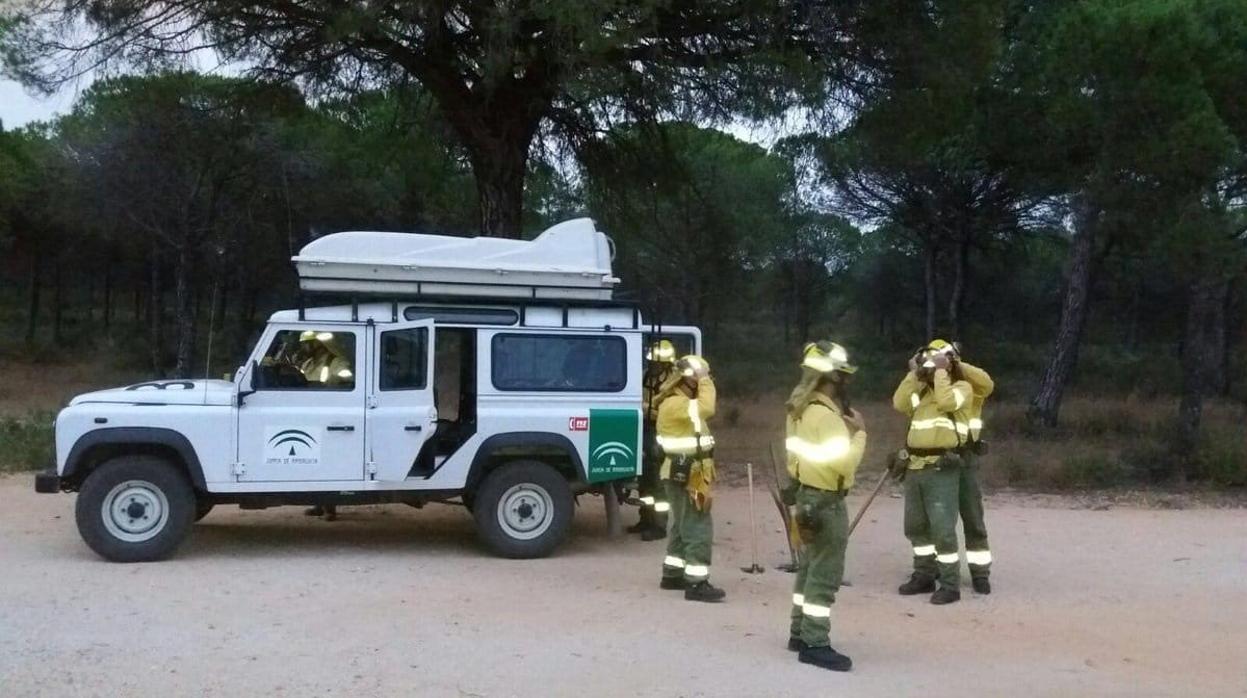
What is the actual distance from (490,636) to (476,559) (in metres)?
2.58

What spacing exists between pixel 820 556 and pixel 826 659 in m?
0.57

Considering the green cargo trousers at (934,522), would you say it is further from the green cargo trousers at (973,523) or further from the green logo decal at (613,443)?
the green logo decal at (613,443)

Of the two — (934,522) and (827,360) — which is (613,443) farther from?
(827,360)

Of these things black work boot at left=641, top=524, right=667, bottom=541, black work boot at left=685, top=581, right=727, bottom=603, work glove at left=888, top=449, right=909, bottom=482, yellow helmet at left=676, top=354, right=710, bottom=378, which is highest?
yellow helmet at left=676, top=354, right=710, bottom=378

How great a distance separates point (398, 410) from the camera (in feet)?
32.1

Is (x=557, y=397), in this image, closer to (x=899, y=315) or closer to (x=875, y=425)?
(x=875, y=425)

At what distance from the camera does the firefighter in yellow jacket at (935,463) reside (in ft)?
29.5

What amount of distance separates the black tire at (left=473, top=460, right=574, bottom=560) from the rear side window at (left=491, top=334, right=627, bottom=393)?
2.20 feet

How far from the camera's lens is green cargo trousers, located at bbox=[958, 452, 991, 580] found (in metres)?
9.27

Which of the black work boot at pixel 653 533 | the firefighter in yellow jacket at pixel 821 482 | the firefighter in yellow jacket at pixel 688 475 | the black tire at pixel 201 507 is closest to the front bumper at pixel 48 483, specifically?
the black tire at pixel 201 507

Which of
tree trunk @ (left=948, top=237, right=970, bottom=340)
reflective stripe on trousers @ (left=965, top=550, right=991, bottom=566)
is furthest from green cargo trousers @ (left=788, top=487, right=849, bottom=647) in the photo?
tree trunk @ (left=948, top=237, right=970, bottom=340)

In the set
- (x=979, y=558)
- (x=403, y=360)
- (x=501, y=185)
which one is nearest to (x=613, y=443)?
(x=403, y=360)

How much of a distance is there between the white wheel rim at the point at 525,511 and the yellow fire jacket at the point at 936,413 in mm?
2904

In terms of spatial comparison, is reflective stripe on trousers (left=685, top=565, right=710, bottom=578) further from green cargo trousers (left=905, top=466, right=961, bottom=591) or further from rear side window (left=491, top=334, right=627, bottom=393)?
rear side window (left=491, top=334, right=627, bottom=393)
